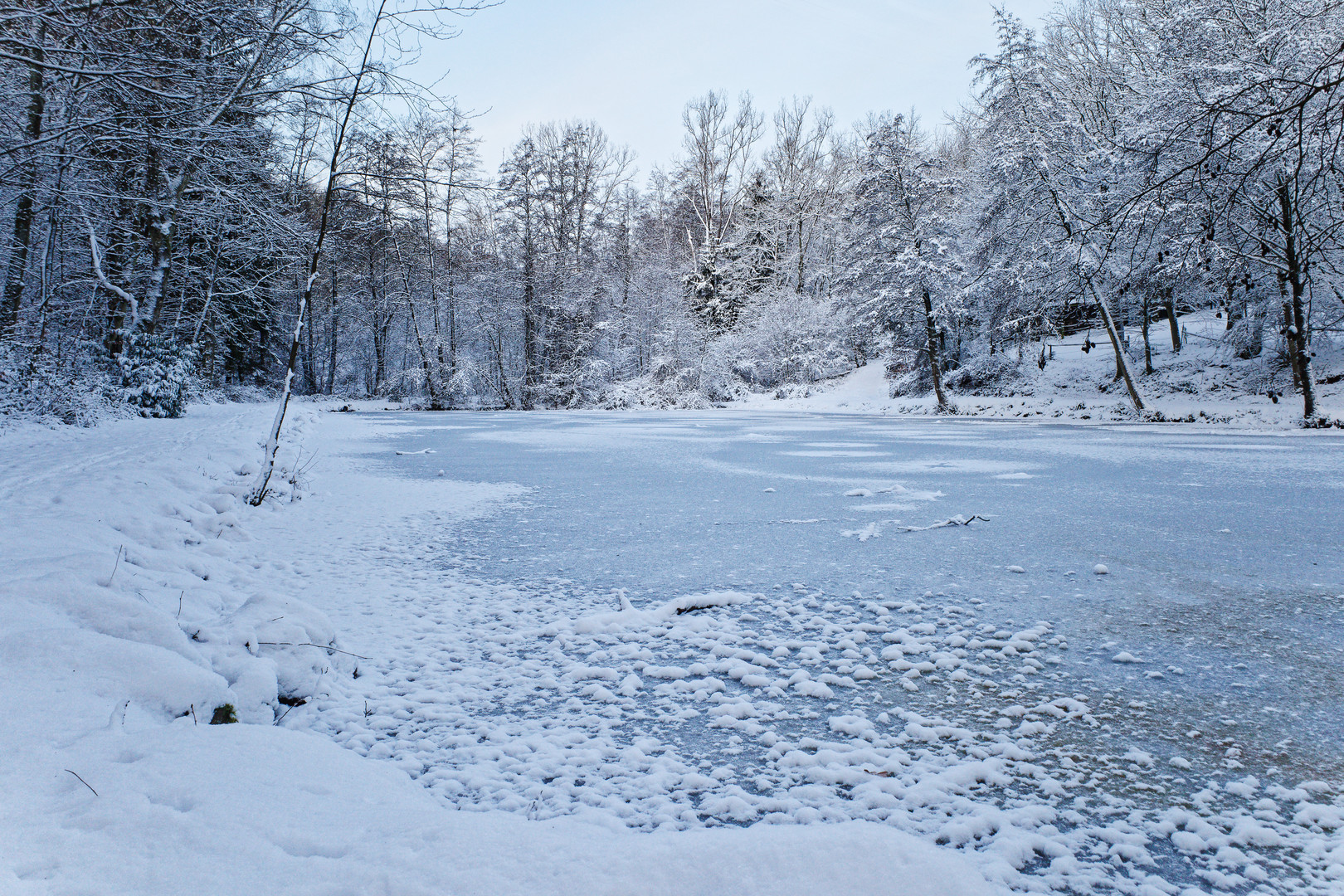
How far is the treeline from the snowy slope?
290 cm

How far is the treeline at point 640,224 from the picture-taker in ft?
17.7

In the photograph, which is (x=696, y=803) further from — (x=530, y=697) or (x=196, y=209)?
(x=196, y=209)

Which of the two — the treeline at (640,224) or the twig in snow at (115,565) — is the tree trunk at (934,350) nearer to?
the treeline at (640,224)

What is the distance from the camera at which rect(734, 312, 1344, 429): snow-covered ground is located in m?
16.1

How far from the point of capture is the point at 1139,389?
778 inches

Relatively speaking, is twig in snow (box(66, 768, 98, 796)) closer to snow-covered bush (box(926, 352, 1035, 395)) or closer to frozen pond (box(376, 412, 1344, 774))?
frozen pond (box(376, 412, 1344, 774))

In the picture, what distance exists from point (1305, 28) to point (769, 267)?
2423 centimetres

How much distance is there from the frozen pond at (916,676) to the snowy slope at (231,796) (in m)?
0.18

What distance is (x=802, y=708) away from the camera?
2359 mm

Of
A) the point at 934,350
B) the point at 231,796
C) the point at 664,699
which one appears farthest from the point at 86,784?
the point at 934,350

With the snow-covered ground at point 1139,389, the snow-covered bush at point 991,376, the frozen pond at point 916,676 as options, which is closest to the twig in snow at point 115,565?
the frozen pond at point 916,676

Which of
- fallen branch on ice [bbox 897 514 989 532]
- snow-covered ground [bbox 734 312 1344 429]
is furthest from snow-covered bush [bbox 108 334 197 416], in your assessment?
snow-covered ground [bbox 734 312 1344 429]

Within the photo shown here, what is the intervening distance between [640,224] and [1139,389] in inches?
1048

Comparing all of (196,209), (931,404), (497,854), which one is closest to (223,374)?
(196,209)
